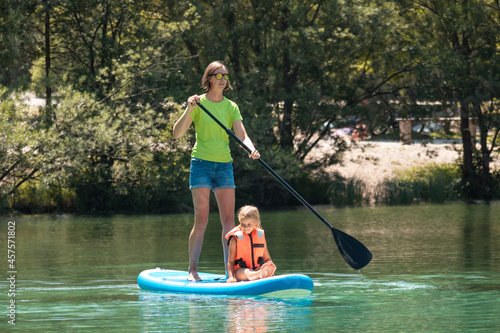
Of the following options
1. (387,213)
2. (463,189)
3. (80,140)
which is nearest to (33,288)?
→ (80,140)

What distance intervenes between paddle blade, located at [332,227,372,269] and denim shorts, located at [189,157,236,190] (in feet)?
4.14

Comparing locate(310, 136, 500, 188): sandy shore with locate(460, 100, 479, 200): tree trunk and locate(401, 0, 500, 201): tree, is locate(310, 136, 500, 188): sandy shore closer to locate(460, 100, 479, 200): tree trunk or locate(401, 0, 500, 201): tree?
locate(460, 100, 479, 200): tree trunk

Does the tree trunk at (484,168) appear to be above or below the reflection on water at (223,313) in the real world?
above

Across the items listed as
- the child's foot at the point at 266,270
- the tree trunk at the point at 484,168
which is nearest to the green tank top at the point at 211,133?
the child's foot at the point at 266,270

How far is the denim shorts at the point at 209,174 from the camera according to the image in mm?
7781

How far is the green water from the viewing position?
6.32 metres

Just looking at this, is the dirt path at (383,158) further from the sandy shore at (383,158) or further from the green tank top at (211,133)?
the green tank top at (211,133)

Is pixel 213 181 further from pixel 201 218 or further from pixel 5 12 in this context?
pixel 5 12

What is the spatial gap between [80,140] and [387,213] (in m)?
7.01

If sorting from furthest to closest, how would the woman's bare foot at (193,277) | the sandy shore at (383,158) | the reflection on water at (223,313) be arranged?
the sandy shore at (383,158) < the woman's bare foot at (193,277) < the reflection on water at (223,313)

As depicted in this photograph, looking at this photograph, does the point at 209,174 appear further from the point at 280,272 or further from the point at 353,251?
the point at 280,272

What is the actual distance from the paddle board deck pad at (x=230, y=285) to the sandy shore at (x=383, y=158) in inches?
654

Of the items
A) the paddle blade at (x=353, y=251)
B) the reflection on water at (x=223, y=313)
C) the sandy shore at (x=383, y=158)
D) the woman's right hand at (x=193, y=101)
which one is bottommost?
the reflection on water at (x=223, y=313)

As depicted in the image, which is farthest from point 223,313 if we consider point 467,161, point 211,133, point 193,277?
point 467,161
